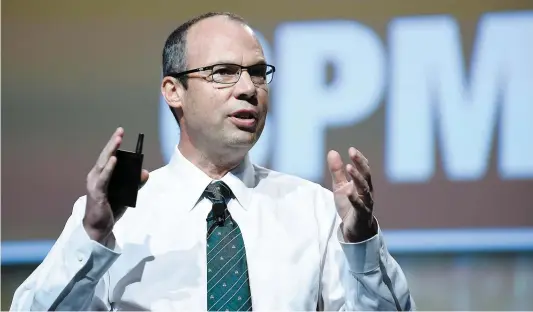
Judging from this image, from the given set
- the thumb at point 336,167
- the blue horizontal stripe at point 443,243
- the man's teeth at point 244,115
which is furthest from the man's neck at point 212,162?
the blue horizontal stripe at point 443,243

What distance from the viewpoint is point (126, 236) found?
182cm

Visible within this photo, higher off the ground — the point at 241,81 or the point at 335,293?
the point at 241,81

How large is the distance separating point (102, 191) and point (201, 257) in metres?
0.40

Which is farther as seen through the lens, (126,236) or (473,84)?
(473,84)

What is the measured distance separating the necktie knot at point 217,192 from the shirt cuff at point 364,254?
384 mm

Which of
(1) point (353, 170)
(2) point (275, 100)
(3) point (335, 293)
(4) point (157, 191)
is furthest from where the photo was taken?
(2) point (275, 100)

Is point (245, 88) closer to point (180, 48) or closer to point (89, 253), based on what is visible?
point (180, 48)

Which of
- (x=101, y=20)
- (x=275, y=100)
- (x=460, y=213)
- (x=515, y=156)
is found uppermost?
(x=101, y=20)

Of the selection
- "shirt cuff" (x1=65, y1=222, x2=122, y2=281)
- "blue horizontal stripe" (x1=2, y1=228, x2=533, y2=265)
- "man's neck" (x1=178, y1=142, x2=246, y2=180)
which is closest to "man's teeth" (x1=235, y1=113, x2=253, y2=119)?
"man's neck" (x1=178, y1=142, x2=246, y2=180)

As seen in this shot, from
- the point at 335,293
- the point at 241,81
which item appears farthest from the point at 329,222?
the point at 241,81

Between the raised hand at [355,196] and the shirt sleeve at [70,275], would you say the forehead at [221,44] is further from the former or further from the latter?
the shirt sleeve at [70,275]

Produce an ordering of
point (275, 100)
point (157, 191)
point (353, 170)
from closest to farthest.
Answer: point (353, 170) → point (157, 191) → point (275, 100)

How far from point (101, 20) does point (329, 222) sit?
4.67 feet

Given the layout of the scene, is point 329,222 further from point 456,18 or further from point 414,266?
point 456,18
